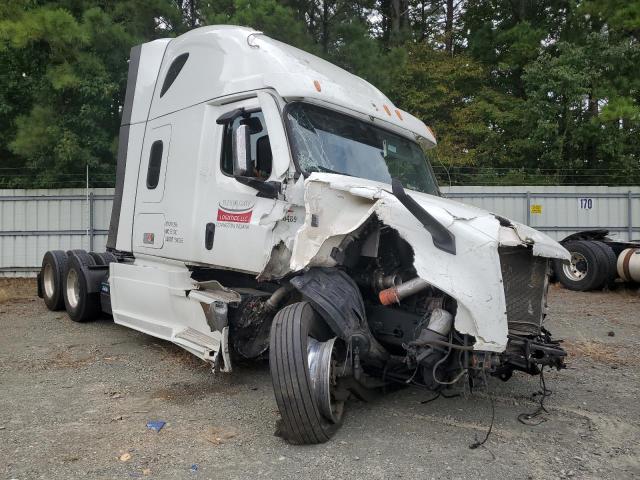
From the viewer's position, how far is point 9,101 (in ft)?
47.4

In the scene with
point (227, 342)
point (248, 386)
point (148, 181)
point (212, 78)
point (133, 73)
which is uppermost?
point (133, 73)

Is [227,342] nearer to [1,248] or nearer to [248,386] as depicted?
[248,386]

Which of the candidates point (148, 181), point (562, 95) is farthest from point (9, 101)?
point (562, 95)

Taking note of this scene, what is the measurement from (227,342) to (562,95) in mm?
15366

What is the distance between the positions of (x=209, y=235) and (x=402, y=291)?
2.07 meters

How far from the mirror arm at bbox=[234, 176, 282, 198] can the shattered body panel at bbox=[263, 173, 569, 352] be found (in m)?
0.19

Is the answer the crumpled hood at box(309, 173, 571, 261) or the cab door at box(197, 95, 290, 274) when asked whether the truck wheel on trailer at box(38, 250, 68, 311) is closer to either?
the cab door at box(197, 95, 290, 274)

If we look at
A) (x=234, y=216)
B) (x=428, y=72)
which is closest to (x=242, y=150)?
(x=234, y=216)

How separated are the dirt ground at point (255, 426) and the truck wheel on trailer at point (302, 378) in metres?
0.13

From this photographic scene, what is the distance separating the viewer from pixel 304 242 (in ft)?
13.0

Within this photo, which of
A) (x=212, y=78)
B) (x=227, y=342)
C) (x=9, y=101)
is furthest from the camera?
(x=9, y=101)

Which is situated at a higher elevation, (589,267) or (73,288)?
(589,267)

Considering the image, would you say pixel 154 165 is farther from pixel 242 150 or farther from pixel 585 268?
pixel 585 268

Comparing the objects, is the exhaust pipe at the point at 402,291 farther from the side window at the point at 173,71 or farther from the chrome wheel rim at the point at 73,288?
the chrome wheel rim at the point at 73,288
